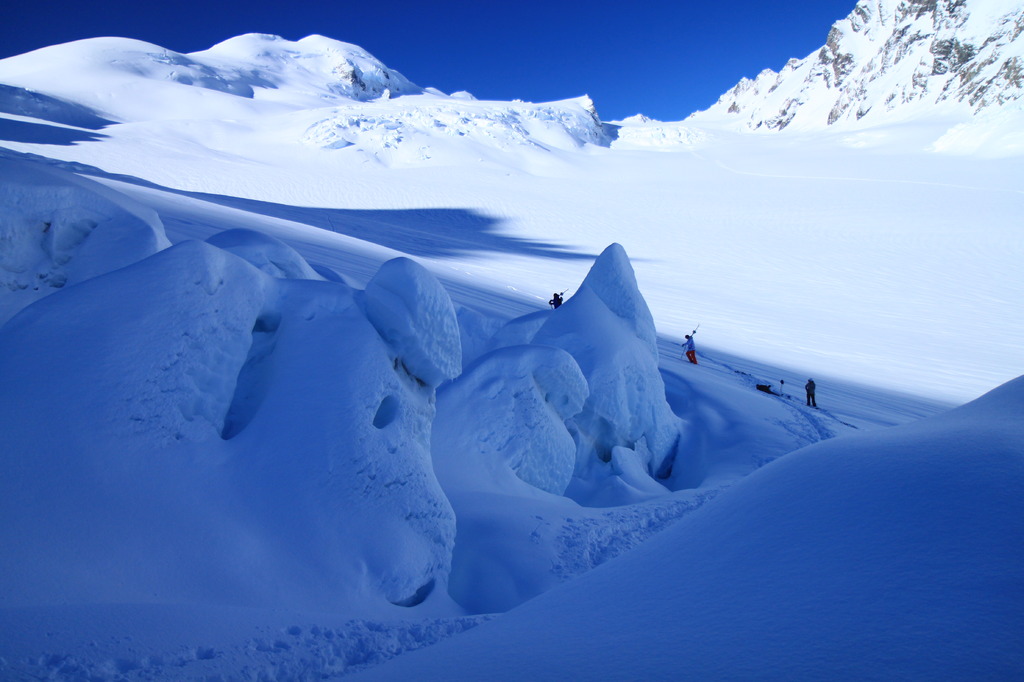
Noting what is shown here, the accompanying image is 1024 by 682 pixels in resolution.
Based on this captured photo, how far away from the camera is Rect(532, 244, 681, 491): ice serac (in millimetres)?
7316

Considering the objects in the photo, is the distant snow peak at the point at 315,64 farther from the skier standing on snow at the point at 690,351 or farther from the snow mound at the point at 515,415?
the snow mound at the point at 515,415

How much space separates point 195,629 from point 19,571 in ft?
2.42

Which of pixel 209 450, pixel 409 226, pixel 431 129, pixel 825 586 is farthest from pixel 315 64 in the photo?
Answer: pixel 825 586

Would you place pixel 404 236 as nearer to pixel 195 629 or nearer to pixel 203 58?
pixel 195 629

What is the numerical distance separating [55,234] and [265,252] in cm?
158

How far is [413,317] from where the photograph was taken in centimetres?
415

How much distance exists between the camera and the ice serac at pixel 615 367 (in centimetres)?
732

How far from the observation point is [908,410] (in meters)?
10.4

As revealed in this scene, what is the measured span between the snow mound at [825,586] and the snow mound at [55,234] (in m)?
4.14

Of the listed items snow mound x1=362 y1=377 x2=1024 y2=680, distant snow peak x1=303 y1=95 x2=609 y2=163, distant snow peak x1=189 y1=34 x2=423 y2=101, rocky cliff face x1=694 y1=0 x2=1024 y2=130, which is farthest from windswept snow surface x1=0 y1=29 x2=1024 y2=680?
distant snow peak x1=189 y1=34 x2=423 y2=101

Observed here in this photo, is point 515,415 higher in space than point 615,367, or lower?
lower

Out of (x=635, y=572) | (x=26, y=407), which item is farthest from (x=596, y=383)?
(x=26, y=407)

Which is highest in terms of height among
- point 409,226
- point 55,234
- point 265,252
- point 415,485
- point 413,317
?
point 409,226

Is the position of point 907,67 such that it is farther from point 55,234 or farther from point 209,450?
point 209,450
